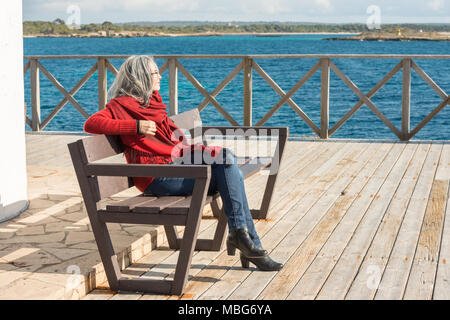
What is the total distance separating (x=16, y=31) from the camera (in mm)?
3709

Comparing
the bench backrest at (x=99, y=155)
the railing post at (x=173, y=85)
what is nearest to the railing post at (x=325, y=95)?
the railing post at (x=173, y=85)

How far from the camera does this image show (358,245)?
3.37 m

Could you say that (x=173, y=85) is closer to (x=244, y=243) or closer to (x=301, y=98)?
(x=244, y=243)

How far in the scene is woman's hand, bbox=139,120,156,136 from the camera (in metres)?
2.88

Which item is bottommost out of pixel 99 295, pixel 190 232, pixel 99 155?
pixel 99 295

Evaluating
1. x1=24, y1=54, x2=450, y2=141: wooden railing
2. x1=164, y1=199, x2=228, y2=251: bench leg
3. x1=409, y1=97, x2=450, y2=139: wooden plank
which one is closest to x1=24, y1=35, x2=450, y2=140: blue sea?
x1=24, y1=54, x2=450, y2=141: wooden railing

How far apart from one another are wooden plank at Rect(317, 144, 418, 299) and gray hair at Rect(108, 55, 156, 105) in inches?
42.4

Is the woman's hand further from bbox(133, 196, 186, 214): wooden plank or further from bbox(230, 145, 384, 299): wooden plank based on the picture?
bbox(230, 145, 384, 299): wooden plank

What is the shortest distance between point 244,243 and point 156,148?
21.6 inches

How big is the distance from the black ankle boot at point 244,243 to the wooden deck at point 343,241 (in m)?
0.10

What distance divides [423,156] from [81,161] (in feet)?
13.0

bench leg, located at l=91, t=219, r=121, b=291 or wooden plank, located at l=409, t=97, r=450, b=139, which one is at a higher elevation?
wooden plank, located at l=409, t=97, r=450, b=139

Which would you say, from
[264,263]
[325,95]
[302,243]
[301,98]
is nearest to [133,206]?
[264,263]
